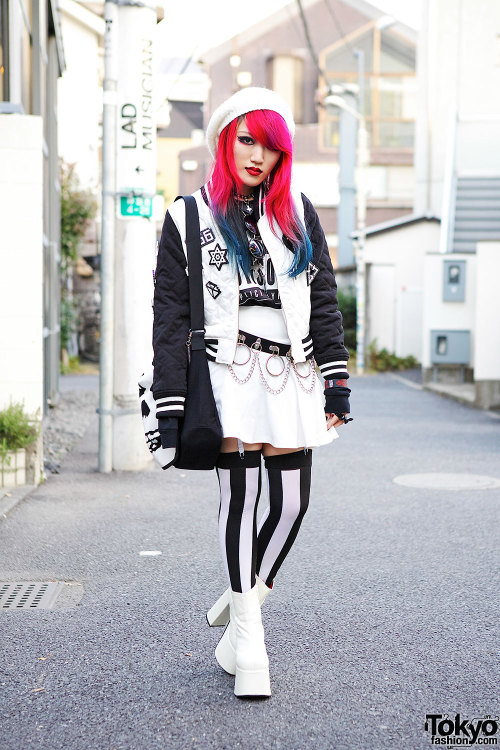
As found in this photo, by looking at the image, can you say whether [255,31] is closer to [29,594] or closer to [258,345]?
[29,594]

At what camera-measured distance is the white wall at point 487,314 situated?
40.1 ft

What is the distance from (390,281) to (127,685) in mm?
18307

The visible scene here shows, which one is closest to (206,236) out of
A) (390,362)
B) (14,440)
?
(14,440)

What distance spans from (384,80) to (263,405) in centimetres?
4056

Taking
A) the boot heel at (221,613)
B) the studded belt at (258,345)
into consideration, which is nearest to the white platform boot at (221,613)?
the boot heel at (221,613)

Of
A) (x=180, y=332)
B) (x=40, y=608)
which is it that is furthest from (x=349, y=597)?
(x=180, y=332)

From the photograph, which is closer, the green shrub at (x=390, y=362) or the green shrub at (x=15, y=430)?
the green shrub at (x=15, y=430)

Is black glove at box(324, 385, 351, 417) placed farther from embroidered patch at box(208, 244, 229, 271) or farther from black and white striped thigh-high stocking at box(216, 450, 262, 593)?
embroidered patch at box(208, 244, 229, 271)

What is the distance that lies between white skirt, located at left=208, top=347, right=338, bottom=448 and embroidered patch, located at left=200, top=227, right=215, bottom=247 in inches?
12.7

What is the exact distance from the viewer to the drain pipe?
7.33 meters

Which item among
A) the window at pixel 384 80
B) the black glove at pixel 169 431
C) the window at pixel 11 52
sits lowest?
the black glove at pixel 169 431

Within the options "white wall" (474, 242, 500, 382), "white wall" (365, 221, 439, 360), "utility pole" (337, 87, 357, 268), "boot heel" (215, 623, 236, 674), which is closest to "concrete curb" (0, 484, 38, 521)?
"boot heel" (215, 623, 236, 674)

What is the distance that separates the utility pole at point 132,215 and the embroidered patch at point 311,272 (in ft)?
14.6

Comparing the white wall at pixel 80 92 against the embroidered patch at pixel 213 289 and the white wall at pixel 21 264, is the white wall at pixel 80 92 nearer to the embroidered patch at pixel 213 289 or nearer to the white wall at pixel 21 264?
the white wall at pixel 21 264
